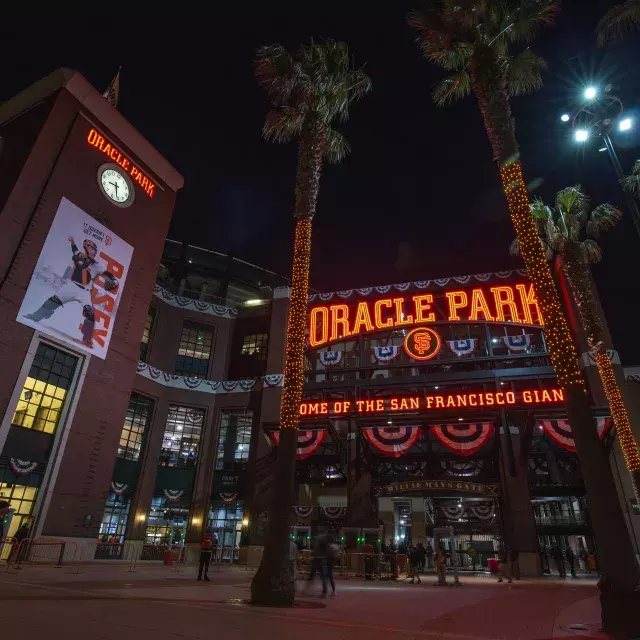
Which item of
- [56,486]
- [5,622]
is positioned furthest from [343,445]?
[5,622]

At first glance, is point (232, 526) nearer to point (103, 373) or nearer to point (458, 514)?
point (103, 373)

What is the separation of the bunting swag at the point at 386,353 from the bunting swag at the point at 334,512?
423 inches

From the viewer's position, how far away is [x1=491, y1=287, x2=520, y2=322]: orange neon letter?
32.0 m

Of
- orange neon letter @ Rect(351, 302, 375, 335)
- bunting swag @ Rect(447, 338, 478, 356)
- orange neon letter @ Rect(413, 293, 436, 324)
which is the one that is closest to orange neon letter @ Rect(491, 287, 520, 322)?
bunting swag @ Rect(447, 338, 478, 356)

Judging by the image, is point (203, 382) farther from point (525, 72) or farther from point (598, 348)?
point (525, 72)

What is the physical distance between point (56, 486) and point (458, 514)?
29643 millimetres

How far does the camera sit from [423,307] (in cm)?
3391

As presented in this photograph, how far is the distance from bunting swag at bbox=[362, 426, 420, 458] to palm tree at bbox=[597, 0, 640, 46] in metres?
20.6

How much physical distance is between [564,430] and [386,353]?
1200 cm

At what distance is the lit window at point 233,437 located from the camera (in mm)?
A: 34188

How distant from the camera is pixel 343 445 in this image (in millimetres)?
30453

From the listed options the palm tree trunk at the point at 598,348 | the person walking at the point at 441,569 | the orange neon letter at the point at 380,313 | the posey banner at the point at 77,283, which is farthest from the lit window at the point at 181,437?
the palm tree trunk at the point at 598,348

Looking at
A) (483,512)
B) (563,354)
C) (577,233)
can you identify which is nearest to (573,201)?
(577,233)

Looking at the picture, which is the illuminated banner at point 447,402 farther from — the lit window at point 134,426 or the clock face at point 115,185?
the clock face at point 115,185
